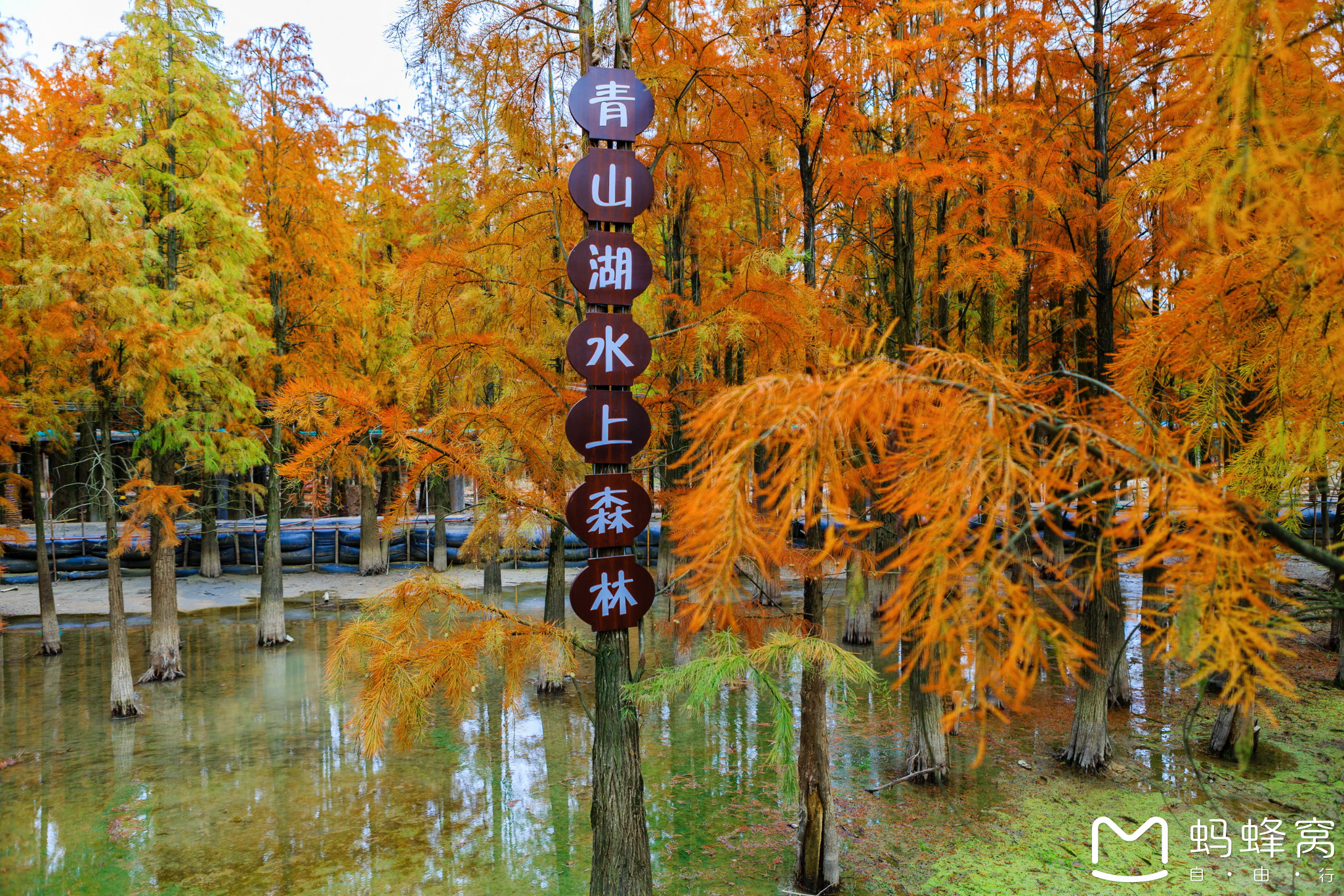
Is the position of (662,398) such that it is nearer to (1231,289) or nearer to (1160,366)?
(1160,366)

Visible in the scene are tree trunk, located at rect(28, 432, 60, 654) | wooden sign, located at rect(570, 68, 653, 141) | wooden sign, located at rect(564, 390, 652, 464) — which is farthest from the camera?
tree trunk, located at rect(28, 432, 60, 654)

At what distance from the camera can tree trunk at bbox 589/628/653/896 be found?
216 inches

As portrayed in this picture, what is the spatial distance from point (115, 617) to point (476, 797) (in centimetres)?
674

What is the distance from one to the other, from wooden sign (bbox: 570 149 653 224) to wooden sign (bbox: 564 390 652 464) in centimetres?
131

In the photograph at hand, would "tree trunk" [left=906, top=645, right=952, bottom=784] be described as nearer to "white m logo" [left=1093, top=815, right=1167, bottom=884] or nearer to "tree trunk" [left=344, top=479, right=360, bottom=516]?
"white m logo" [left=1093, top=815, right=1167, bottom=884]

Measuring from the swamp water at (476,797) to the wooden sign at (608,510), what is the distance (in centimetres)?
135

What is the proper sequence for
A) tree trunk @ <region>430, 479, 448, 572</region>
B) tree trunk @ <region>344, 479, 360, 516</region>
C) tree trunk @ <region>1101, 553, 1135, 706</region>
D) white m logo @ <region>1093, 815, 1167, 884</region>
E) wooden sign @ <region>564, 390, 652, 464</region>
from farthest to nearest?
tree trunk @ <region>344, 479, 360, 516</region>, tree trunk @ <region>430, 479, 448, 572</region>, tree trunk @ <region>1101, 553, 1135, 706</region>, white m logo @ <region>1093, 815, 1167, 884</region>, wooden sign @ <region>564, 390, 652, 464</region>

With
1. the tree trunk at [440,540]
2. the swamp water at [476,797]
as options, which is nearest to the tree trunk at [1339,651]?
the swamp water at [476,797]

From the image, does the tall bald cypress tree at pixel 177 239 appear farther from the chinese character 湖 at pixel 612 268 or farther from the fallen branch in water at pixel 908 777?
the fallen branch in water at pixel 908 777

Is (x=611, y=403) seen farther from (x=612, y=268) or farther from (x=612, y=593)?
(x=612, y=593)

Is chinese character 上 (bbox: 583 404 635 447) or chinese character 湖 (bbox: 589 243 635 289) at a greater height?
chinese character 湖 (bbox: 589 243 635 289)

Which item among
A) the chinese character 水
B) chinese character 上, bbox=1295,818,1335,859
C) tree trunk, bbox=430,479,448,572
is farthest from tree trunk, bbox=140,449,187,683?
chinese character 上, bbox=1295,818,1335,859

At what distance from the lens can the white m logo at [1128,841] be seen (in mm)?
6379

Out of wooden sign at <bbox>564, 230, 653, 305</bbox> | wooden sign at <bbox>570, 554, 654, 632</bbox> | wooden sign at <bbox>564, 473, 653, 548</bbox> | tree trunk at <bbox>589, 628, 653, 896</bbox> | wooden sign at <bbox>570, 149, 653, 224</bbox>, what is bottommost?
tree trunk at <bbox>589, 628, 653, 896</bbox>
